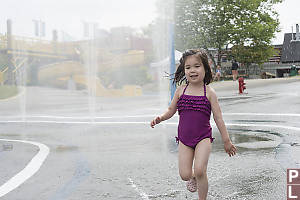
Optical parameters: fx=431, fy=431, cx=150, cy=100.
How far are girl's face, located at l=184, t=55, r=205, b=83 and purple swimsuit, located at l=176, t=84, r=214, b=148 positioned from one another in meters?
0.17

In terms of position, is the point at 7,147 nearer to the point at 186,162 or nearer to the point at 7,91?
the point at 186,162

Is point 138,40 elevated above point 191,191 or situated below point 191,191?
above

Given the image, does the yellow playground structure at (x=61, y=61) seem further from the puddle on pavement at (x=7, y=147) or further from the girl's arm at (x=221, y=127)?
the girl's arm at (x=221, y=127)

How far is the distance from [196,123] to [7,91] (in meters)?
27.8

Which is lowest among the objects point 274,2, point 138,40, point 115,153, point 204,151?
point 115,153

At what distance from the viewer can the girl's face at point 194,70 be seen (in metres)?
4.03

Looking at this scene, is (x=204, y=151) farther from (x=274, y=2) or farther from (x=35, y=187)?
(x=274, y=2)

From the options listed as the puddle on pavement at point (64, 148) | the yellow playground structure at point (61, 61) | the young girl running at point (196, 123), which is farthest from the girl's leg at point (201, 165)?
the yellow playground structure at point (61, 61)

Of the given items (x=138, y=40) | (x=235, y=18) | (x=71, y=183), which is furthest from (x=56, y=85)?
(x=71, y=183)

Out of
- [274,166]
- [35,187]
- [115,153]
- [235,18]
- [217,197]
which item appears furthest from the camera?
[235,18]

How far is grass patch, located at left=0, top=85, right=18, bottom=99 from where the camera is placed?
28.7m

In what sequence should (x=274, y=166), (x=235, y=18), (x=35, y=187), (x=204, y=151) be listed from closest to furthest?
(x=204, y=151) < (x=35, y=187) < (x=274, y=166) < (x=235, y=18)

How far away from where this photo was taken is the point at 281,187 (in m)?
4.39

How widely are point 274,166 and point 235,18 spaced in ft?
117
